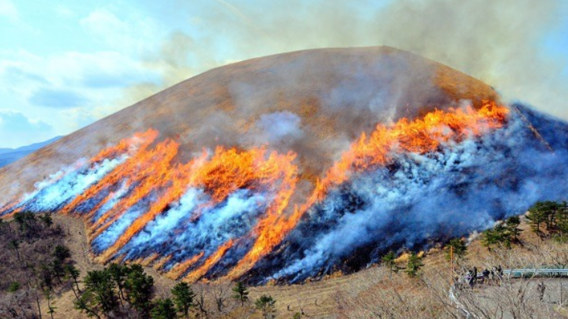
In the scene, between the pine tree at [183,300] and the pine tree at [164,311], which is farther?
the pine tree at [183,300]

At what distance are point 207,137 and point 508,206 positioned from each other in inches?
1819

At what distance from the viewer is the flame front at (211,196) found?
124 ft

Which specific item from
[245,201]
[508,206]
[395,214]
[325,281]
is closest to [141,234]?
[245,201]

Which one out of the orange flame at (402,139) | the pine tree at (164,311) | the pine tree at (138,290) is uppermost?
the orange flame at (402,139)

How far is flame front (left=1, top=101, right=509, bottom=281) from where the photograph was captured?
37688 millimetres

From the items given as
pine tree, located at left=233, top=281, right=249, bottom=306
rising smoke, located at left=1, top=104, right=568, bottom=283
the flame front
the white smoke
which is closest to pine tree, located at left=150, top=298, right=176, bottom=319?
pine tree, located at left=233, top=281, right=249, bottom=306

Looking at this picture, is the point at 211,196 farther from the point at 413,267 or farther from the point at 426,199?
the point at 426,199

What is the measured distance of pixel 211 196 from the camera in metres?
44.1

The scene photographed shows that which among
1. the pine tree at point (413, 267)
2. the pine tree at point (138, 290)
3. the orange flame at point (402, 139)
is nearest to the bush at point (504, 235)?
the pine tree at point (413, 267)

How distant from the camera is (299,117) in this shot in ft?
177

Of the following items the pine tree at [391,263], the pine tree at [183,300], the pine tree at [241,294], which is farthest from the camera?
the pine tree at [391,263]

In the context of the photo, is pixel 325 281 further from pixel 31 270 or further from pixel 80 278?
pixel 31 270

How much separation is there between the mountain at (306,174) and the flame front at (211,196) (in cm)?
20

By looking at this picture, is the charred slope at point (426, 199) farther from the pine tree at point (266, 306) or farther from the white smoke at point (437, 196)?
the pine tree at point (266, 306)
